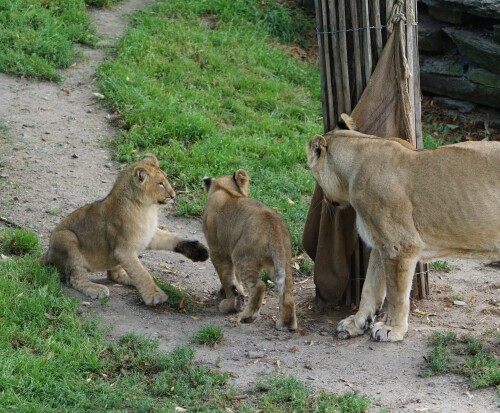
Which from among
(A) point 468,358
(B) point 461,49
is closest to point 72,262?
→ (A) point 468,358

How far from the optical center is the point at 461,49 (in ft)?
44.6

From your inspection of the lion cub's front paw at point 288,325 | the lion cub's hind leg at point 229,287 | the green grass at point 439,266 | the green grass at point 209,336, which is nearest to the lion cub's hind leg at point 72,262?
the lion cub's hind leg at point 229,287

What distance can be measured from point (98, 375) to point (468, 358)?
270cm

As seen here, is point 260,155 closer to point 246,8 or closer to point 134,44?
point 134,44

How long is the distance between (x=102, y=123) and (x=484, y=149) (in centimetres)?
600

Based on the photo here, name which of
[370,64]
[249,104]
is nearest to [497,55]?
[249,104]

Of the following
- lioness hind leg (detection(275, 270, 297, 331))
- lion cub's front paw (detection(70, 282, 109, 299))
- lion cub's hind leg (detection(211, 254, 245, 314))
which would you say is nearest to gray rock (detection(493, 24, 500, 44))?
lion cub's hind leg (detection(211, 254, 245, 314))

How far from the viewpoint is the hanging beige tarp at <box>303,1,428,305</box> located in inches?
308

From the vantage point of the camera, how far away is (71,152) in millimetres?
11453

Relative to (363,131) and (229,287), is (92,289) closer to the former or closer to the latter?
(229,287)

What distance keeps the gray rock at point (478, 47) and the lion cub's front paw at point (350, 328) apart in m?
6.40

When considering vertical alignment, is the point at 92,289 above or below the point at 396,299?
below

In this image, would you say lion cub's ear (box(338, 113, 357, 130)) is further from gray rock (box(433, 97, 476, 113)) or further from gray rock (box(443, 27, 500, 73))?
gray rock (box(433, 97, 476, 113))

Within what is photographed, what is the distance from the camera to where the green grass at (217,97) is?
1122cm
